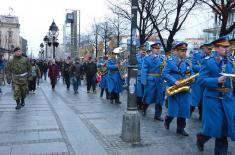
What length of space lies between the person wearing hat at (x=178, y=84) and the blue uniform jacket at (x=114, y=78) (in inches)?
236

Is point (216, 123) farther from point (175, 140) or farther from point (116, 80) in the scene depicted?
point (116, 80)

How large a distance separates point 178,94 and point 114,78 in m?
6.67

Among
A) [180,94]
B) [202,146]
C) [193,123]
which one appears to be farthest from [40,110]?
[202,146]

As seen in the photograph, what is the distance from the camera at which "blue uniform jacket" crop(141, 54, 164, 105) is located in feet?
36.6

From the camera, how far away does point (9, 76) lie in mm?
13273

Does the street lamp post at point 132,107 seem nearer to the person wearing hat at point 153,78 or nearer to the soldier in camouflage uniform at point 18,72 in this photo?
the person wearing hat at point 153,78

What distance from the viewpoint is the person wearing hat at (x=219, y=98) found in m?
6.55

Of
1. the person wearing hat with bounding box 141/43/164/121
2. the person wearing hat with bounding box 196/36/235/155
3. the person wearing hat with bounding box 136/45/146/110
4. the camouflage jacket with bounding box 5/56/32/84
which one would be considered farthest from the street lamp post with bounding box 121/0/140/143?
the camouflage jacket with bounding box 5/56/32/84

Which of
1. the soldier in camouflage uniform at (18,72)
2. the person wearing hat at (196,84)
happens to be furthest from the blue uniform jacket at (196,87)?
the soldier in camouflage uniform at (18,72)

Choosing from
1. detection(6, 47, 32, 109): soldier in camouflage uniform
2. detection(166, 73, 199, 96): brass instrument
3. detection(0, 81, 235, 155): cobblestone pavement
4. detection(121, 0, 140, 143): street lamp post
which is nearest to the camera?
detection(0, 81, 235, 155): cobblestone pavement

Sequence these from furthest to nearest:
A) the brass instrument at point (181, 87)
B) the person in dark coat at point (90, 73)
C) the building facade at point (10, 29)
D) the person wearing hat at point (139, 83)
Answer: the building facade at point (10, 29)
the person in dark coat at point (90, 73)
the person wearing hat at point (139, 83)
the brass instrument at point (181, 87)

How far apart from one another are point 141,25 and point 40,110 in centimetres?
1587

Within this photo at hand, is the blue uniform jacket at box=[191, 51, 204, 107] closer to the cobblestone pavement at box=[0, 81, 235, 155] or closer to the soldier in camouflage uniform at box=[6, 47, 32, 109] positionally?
the cobblestone pavement at box=[0, 81, 235, 155]

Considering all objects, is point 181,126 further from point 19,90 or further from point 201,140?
point 19,90
